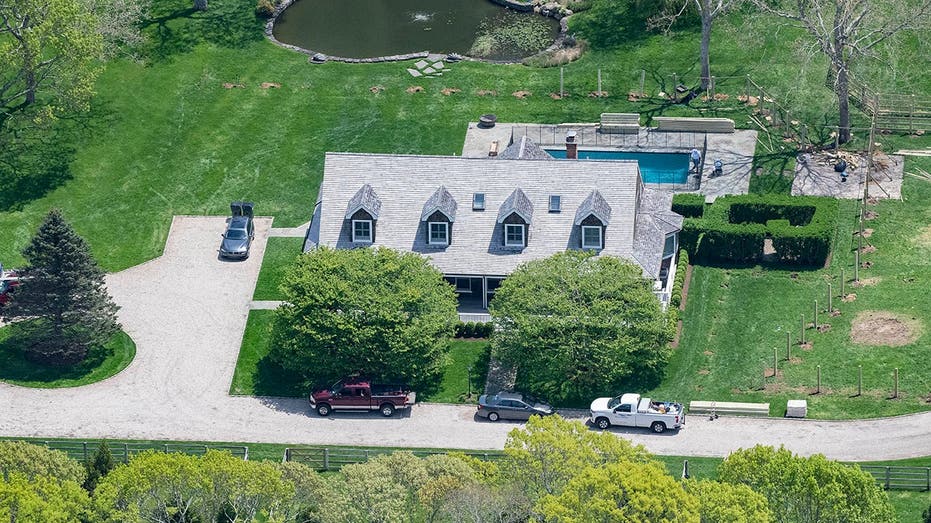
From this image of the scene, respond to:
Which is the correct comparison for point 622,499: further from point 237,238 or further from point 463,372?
point 237,238

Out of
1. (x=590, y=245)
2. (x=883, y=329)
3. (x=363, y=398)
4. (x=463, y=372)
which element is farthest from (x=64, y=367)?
(x=883, y=329)

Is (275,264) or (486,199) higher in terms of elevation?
(486,199)

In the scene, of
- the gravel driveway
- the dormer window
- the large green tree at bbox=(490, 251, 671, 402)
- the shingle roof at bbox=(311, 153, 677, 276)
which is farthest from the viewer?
the dormer window

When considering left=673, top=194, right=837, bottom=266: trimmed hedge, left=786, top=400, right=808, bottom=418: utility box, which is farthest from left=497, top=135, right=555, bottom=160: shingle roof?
left=786, top=400, right=808, bottom=418: utility box

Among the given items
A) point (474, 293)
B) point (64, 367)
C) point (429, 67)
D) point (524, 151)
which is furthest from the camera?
point (429, 67)

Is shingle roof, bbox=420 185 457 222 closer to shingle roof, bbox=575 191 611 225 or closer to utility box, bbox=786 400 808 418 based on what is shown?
shingle roof, bbox=575 191 611 225

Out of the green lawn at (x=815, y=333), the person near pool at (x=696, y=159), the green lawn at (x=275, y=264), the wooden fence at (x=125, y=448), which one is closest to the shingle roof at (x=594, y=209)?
the green lawn at (x=815, y=333)

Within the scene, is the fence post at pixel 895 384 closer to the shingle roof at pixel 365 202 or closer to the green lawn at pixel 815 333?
the green lawn at pixel 815 333
